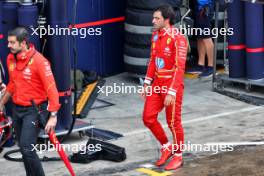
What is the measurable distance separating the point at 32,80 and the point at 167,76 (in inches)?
70.0

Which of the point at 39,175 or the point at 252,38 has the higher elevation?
the point at 252,38

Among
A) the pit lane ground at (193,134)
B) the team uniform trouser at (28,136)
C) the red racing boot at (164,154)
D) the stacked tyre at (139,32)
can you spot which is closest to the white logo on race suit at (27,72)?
the team uniform trouser at (28,136)

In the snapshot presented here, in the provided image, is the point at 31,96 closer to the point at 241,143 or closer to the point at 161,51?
the point at 161,51

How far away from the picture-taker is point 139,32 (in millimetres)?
13867

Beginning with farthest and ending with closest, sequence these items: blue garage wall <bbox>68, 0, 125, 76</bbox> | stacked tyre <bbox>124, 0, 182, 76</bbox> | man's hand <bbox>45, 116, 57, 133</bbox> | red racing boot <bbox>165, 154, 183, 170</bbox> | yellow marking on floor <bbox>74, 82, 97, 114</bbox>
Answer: blue garage wall <bbox>68, 0, 125, 76</bbox> → stacked tyre <bbox>124, 0, 182, 76</bbox> → yellow marking on floor <bbox>74, 82, 97, 114</bbox> → red racing boot <bbox>165, 154, 183, 170</bbox> → man's hand <bbox>45, 116, 57, 133</bbox>

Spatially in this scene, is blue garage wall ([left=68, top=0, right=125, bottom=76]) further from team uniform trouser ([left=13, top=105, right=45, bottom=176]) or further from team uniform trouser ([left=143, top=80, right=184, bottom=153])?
team uniform trouser ([left=13, top=105, right=45, bottom=176])

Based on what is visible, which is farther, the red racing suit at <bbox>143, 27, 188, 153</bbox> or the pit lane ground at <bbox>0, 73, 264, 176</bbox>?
the pit lane ground at <bbox>0, 73, 264, 176</bbox>

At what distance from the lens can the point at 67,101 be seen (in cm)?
1104

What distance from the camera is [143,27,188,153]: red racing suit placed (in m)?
9.78

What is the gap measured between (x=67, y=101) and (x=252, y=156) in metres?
2.64

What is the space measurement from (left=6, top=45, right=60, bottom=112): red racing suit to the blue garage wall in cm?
520

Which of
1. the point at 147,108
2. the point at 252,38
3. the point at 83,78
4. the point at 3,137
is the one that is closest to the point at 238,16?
the point at 252,38

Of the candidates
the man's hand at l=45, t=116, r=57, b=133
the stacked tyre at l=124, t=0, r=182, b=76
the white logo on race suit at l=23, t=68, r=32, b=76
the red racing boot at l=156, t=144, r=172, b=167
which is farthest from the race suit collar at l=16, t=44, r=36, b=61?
the stacked tyre at l=124, t=0, r=182, b=76

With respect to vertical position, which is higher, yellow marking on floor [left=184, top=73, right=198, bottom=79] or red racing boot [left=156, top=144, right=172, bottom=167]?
yellow marking on floor [left=184, top=73, right=198, bottom=79]
